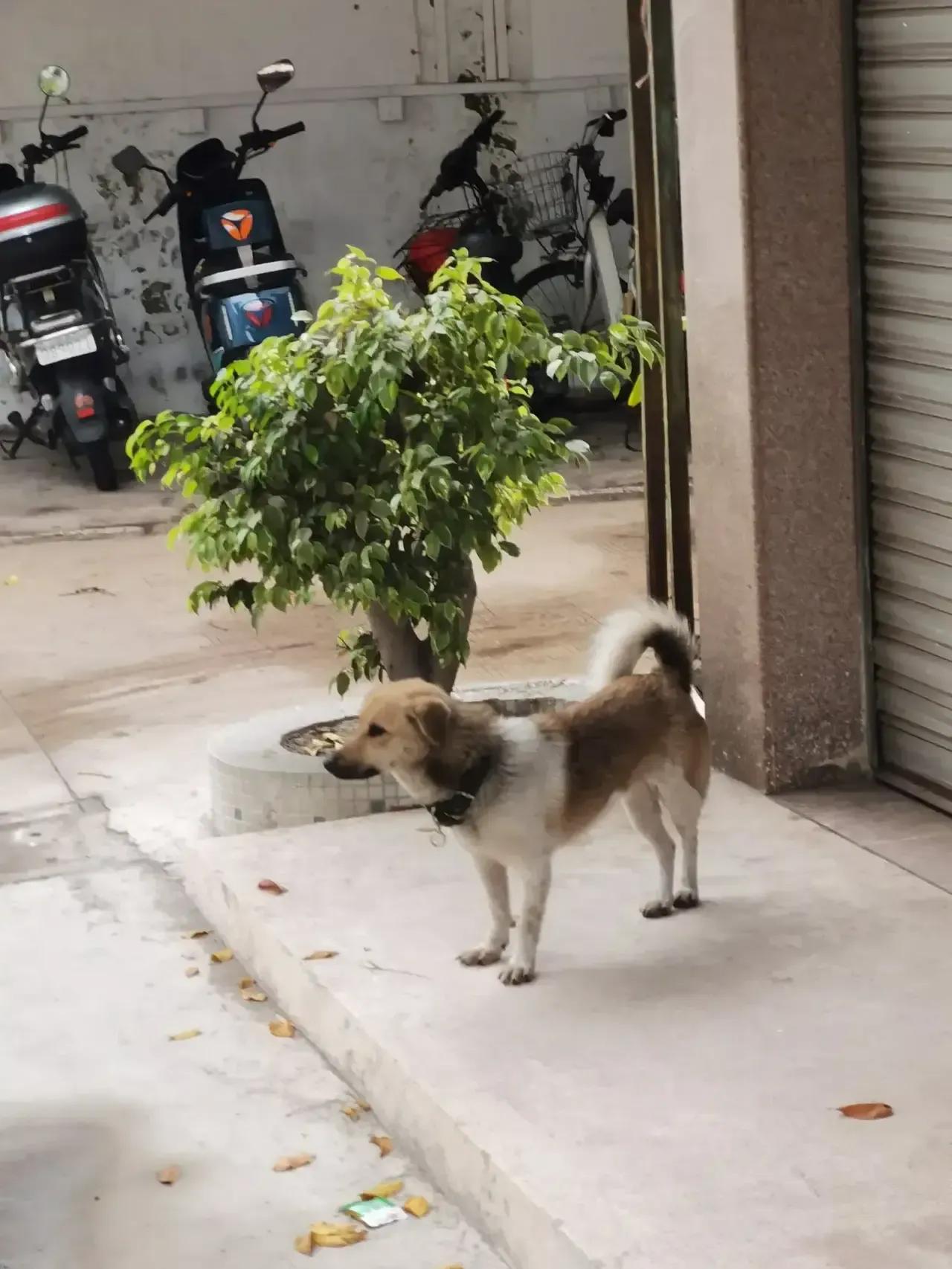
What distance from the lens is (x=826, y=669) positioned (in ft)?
15.9

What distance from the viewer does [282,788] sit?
4.90 m

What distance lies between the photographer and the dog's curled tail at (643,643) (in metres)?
3.90

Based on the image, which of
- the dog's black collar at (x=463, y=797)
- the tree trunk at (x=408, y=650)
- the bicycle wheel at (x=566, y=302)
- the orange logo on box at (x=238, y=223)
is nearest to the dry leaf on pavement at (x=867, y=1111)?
the dog's black collar at (x=463, y=797)

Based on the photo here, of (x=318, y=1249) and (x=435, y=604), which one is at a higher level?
(x=435, y=604)

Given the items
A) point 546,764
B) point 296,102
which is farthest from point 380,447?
point 296,102

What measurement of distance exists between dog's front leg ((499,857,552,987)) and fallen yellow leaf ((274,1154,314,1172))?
0.55 m

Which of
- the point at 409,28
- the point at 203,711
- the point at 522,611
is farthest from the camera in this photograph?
the point at 409,28

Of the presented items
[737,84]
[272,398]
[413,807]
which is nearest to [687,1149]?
[413,807]

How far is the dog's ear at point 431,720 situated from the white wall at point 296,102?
1046cm

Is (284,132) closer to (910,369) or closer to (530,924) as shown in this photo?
(910,369)

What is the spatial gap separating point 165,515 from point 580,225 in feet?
15.3

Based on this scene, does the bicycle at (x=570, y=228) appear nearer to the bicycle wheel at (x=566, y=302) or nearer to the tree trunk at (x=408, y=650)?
the bicycle wheel at (x=566, y=302)

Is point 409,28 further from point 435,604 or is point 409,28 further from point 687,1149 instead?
point 687,1149

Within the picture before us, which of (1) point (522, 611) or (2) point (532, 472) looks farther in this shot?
(1) point (522, 611)
